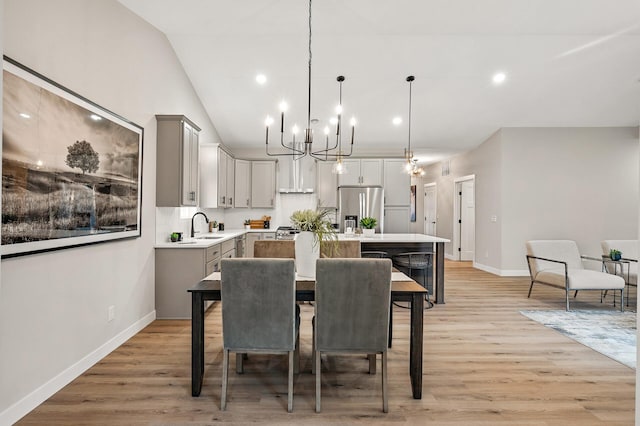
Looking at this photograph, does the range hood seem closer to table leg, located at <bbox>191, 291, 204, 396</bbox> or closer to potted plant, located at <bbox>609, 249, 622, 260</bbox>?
potted plant, located at <bbox>609, 249, 622, 260</bbox>

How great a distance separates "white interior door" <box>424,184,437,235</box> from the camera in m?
9.85

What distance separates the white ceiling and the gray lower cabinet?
8.20 ft

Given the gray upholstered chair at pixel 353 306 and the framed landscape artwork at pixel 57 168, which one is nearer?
the framed landscape artwork at pixel 57 168

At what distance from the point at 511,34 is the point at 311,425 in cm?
467

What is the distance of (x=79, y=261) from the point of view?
8.58 feet

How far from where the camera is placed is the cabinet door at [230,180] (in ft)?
20.7

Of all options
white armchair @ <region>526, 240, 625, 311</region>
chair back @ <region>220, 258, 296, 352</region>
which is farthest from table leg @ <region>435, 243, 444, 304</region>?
chair back @ <region>220, 258, 296, 352</region>

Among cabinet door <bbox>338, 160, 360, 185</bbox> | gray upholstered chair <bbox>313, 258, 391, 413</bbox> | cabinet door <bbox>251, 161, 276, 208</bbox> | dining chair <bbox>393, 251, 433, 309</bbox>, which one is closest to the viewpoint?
gray upholstered chair <bbox>313, 258, 391, 413</bbox>

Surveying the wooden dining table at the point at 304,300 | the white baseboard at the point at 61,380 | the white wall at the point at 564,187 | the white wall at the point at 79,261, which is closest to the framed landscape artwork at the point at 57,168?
the white wall at the point at 79,261

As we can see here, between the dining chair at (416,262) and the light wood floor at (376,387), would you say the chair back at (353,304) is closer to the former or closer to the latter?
the light wood floor at (376,387)

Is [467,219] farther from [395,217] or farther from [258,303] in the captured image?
[258,303]

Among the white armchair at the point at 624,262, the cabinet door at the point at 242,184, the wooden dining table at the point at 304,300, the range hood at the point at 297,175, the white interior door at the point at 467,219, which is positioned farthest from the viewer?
the white interior door at the point at 467,219

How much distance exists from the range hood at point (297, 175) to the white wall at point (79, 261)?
3301mm

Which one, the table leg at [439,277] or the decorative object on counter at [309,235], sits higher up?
the decorative object on counter at [309,235]
